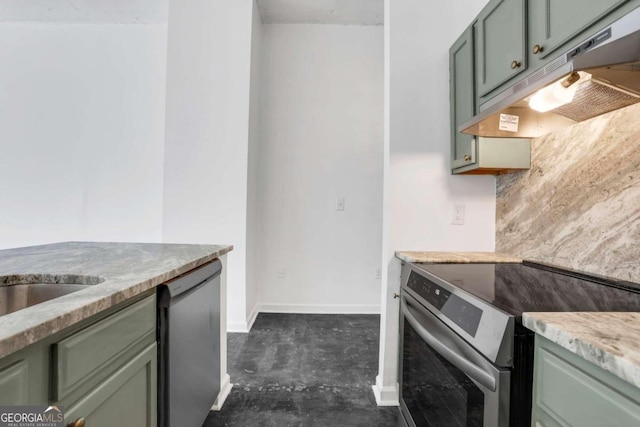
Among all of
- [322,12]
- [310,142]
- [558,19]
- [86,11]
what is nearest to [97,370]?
[558,19]

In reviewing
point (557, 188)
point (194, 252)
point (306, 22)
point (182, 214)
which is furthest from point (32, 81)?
point (557, 188)

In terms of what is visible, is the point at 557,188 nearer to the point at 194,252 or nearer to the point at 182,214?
the point at 194,252

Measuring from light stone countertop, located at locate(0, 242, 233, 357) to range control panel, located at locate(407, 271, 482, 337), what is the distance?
37.5 inches

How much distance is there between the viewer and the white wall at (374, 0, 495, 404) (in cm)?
175

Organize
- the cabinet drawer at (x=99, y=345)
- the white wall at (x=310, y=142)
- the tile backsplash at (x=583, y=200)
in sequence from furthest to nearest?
1. the white wall at (x=310, y=142)
2. the tile backsplash at (x=583, y=200)
3. the cabinet drawer at (x=99, y=345)

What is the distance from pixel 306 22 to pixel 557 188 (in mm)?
2796

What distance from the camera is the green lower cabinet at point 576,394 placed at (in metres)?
0.51

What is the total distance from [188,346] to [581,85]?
5.58 feet

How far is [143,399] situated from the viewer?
3.10 feet

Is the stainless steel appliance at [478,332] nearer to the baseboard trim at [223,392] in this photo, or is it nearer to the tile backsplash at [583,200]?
the tile backsplash at [583,200]

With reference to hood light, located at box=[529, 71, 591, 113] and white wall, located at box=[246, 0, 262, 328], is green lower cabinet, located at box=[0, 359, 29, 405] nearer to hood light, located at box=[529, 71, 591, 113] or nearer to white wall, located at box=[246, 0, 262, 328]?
hood light, located at box=[529, 71, 591, 113]

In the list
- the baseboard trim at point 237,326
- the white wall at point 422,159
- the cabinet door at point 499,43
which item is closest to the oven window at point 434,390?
the white wall at point 422,159

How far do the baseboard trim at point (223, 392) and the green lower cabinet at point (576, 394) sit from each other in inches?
60.0

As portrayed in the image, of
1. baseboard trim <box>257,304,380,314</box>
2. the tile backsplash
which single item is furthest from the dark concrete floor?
the tile backsplash
